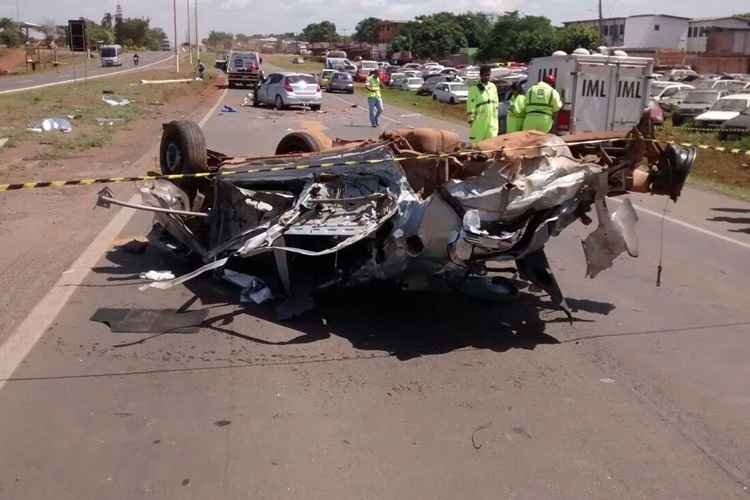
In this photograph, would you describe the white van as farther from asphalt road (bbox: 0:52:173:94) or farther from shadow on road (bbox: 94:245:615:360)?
shadow on road (bbox: 94:245:615:360)

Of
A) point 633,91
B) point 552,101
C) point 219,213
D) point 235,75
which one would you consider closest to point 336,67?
point 235,75

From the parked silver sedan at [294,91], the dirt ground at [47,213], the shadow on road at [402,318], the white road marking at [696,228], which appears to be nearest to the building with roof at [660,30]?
the parked silver sedan at [294,91]

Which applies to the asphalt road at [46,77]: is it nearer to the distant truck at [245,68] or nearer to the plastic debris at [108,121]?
the distant truck at [245,68]

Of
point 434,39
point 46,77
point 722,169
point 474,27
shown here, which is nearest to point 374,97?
point 722,169

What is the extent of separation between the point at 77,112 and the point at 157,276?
21.6m

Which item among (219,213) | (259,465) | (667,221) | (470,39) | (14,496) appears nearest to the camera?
(14,496)

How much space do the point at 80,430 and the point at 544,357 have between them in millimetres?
2860

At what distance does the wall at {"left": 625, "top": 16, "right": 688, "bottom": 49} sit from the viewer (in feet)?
293

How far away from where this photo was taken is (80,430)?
13.4 feet

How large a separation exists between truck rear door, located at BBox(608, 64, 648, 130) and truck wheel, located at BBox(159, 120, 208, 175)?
12573mm

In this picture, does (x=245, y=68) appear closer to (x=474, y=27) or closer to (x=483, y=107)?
(x=483, y=107)

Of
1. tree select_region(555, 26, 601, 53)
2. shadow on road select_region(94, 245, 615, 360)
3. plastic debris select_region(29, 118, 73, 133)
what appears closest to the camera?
shadow on road select_region(94, 245, 615, 360)

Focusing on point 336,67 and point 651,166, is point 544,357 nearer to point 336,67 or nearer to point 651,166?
point 651,166

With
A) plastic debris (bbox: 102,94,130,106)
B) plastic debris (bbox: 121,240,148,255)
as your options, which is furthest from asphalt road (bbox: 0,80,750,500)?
plastic debris (bbox: 102,94,130,106)
